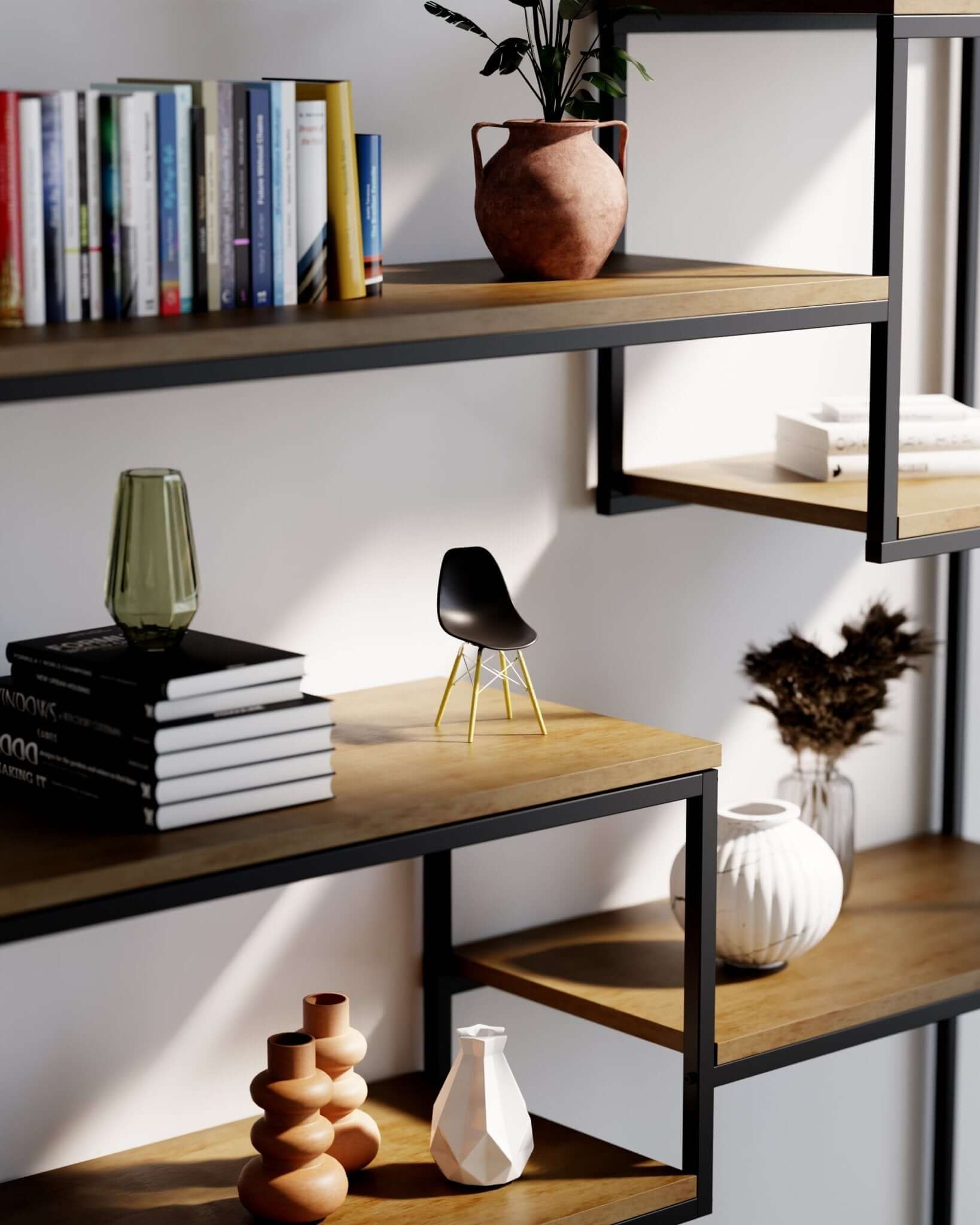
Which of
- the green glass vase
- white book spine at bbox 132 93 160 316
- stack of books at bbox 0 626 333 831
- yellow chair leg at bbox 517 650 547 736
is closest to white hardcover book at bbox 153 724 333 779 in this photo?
stack of books at bbox 0 626 333 831

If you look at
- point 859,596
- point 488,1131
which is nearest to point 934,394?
point 859,596

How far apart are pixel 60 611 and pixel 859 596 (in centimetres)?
119

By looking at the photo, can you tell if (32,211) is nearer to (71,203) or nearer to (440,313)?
(71,203)

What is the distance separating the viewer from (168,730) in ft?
4.76

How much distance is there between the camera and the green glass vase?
1532 millimetres

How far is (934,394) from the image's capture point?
2.48 metres

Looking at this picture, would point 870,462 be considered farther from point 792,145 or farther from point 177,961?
point 177,961

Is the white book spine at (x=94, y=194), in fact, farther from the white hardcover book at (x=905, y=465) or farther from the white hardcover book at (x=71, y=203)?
the white hardcover book at (x=905, y=465)

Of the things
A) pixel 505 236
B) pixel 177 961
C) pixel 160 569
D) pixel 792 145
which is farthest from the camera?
pixel 792 145

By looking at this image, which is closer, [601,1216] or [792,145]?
[601,1216]

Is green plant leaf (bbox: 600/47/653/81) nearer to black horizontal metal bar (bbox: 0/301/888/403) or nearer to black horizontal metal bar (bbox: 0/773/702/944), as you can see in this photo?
black horizontal metal bar (bbox: 0/301/888/403)

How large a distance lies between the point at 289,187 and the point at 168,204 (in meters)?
0.12

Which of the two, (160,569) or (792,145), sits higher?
(792,145)

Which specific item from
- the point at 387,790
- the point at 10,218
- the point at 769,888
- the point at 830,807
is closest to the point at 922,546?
the point at 769,888
